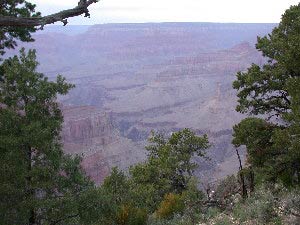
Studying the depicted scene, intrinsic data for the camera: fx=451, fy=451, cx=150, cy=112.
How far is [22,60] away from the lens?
15.3 m

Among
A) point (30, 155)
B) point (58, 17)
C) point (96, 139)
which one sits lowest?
point (96, 139)

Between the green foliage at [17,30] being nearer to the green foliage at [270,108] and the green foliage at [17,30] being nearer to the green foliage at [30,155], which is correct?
the green foliage at [30,155]

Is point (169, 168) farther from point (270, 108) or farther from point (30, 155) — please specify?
point (30, 155)

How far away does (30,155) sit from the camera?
15258 mm

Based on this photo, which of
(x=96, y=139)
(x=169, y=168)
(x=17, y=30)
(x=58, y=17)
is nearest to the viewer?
(x=58, y=17)

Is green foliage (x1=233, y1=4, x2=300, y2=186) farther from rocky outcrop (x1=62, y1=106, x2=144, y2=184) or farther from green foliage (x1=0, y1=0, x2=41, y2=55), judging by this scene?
rocky outcrop (x1=62, y1=106, x2=144, y2=184)

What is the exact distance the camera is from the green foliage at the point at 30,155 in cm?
1425

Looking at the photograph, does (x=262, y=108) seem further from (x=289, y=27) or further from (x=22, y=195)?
(x=22, y=195)

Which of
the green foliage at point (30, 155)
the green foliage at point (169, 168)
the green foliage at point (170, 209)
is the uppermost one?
the green foliage at point (30, 155)

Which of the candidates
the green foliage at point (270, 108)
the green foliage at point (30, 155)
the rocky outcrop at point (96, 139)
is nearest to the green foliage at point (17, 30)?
the green foliage at point (30, 155)

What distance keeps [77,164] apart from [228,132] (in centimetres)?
11056

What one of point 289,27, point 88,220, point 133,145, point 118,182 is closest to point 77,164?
point 88,220

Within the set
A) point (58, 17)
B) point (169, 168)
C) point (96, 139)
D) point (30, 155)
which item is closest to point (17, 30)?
point (30, 155)

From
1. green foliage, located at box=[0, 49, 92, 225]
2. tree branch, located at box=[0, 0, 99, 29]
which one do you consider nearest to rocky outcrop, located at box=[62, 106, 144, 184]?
green foliage, located at box=[0, 49, 92, 225]
